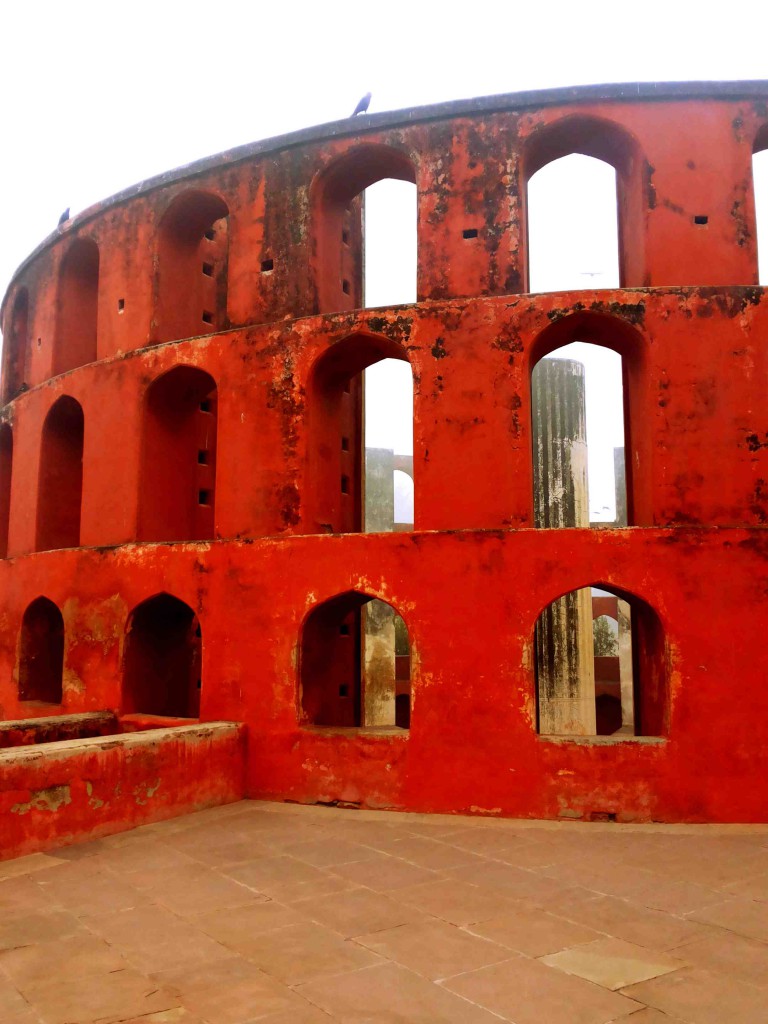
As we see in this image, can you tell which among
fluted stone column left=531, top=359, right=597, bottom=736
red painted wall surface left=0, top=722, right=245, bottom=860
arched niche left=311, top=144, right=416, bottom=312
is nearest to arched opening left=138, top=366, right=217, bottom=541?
arched niche left=311, top=144, right=416, bottom=312

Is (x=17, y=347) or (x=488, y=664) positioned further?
(x=17, y=347)

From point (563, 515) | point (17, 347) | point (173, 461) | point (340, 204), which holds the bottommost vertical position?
point (173, 461)

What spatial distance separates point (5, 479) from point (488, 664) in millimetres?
8413

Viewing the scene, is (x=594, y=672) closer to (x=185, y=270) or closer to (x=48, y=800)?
(x=185, y=270)

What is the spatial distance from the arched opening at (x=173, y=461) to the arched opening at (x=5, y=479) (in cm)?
335

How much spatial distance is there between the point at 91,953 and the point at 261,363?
5.72 meters

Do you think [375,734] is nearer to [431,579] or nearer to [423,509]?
[431,579]

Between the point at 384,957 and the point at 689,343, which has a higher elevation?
the point at 689,343

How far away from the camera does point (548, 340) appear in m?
8.22

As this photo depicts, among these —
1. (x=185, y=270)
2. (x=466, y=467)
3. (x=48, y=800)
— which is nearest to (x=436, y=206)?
(x=466, y=467)

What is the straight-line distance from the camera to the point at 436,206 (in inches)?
326

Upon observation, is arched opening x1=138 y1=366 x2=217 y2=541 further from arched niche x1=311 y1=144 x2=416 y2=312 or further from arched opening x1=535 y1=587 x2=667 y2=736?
arched opening x1=535 y1=587 x2=667 y2=736

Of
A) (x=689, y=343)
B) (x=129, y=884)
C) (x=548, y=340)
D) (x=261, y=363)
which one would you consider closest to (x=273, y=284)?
(x=261, y=363)

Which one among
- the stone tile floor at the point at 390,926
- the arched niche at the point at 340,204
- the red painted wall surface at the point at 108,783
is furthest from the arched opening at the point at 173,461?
the stone tile floor at the point at 390,926
